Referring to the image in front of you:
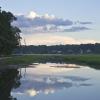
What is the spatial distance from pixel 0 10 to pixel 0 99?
7319 centimetres

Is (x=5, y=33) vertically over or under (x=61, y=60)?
over

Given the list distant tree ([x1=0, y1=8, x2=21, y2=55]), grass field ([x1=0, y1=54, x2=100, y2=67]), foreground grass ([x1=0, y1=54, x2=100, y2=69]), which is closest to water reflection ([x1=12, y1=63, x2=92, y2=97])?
grass field ([x1=0, y1=54, x2=100, y2=67])

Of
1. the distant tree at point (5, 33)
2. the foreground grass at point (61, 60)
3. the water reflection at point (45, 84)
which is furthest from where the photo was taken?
the distant tree at point (5, 33)

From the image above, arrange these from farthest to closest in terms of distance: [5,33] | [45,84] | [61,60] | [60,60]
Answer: [60,60]
[61,60]
[5,33]
[45,84]

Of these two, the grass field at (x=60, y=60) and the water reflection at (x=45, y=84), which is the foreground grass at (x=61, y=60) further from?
the water reflection at (x=45, y=84)

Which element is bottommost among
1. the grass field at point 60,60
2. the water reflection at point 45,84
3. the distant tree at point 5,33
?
the grass field at point 60,60

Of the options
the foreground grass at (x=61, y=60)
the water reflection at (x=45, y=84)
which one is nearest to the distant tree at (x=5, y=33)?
the foreground grass at (x=61, y=60)

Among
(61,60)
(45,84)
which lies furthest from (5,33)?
(45,84)

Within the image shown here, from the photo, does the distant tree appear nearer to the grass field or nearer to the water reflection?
the grass field

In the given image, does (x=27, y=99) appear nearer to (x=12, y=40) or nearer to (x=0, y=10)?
(x=0, y=10)

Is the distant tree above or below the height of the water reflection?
above

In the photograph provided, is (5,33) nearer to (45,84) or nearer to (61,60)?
(61,60)

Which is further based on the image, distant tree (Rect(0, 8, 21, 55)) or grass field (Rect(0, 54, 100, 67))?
distant tree (Rect(0, 8, 21, 55))

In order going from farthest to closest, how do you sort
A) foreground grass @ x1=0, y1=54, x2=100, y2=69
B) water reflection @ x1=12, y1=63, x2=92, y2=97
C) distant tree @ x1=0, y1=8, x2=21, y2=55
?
distant tree @ x1=0, y1=8, x2=21, y2=55
foreground grass @ x1=0, y1=54, x2=100, y2=69
water reflection @ x1=12, y1=63, x2=92, y2=97
